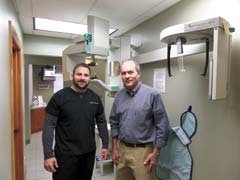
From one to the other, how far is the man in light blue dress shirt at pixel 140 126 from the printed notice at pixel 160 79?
0.77m

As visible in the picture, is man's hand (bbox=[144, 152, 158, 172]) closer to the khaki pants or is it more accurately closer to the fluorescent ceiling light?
the khaki pants

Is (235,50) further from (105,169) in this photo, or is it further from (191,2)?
(105,169)

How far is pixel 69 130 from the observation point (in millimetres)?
1810

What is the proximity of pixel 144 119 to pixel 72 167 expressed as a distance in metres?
0.72

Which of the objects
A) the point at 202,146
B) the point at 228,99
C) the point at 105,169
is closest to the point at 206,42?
the point at 228,99

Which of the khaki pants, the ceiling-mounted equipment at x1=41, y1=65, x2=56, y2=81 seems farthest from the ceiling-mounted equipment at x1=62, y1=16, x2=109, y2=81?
the ceiling-mounted equipment at x1=41, y1=65, x2=56, y2=81

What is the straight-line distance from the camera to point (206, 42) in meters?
1.74

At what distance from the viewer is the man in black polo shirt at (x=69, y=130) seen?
70.4 inches

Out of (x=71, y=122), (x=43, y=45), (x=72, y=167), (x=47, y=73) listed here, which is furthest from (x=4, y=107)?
(x=47, y=73)

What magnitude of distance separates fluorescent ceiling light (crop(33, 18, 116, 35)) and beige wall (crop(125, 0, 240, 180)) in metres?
1.45

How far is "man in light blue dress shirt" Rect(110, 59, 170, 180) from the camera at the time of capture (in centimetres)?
182

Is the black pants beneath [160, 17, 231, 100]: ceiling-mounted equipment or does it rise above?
beneath

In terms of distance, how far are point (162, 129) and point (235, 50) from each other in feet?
2.73

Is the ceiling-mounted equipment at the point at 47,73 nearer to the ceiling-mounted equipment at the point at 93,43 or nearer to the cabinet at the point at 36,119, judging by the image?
the cabinet at the point at 36,119
